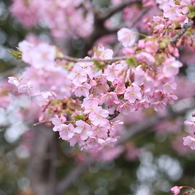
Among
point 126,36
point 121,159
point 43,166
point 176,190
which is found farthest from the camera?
point 121,159

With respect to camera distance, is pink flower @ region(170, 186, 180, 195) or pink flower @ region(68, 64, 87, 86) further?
pink flower @ region(170, 186, 180, 195)

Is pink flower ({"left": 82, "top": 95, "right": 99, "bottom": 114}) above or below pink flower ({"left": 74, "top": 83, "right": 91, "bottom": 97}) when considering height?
below

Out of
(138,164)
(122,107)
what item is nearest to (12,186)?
(138,164)

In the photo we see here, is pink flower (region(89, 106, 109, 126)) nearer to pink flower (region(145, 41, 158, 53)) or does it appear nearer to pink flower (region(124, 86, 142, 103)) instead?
pink flower (region(124, 86, 142, 103))

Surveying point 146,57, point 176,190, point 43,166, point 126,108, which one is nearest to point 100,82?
point 126,108

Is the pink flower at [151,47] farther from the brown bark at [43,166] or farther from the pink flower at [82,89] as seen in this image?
the brown bark at [43,166]

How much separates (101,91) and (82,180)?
5.96 meters

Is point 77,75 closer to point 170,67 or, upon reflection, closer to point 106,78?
point 106,78

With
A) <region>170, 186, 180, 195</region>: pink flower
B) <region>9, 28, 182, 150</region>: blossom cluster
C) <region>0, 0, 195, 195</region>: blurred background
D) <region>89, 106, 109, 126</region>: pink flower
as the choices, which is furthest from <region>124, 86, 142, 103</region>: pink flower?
<region>0, 0, 195, 195</region>: blurred background

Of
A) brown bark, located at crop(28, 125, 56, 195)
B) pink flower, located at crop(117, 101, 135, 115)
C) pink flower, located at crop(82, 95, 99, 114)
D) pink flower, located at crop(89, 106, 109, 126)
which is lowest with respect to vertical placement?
brown bark, located at crop(28, 125, 56, 195)

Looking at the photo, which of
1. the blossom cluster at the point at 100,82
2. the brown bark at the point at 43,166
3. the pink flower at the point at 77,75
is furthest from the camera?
the brown bark at the point at 43,166

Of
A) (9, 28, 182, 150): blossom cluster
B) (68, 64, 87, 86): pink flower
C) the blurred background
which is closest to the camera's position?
(9, 28, 182, 150): blossom cluster

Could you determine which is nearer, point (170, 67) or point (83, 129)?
point (170, 67)

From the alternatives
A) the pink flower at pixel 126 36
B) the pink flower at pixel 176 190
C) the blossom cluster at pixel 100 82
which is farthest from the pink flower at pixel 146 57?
the pink flower at pixel 176 190
